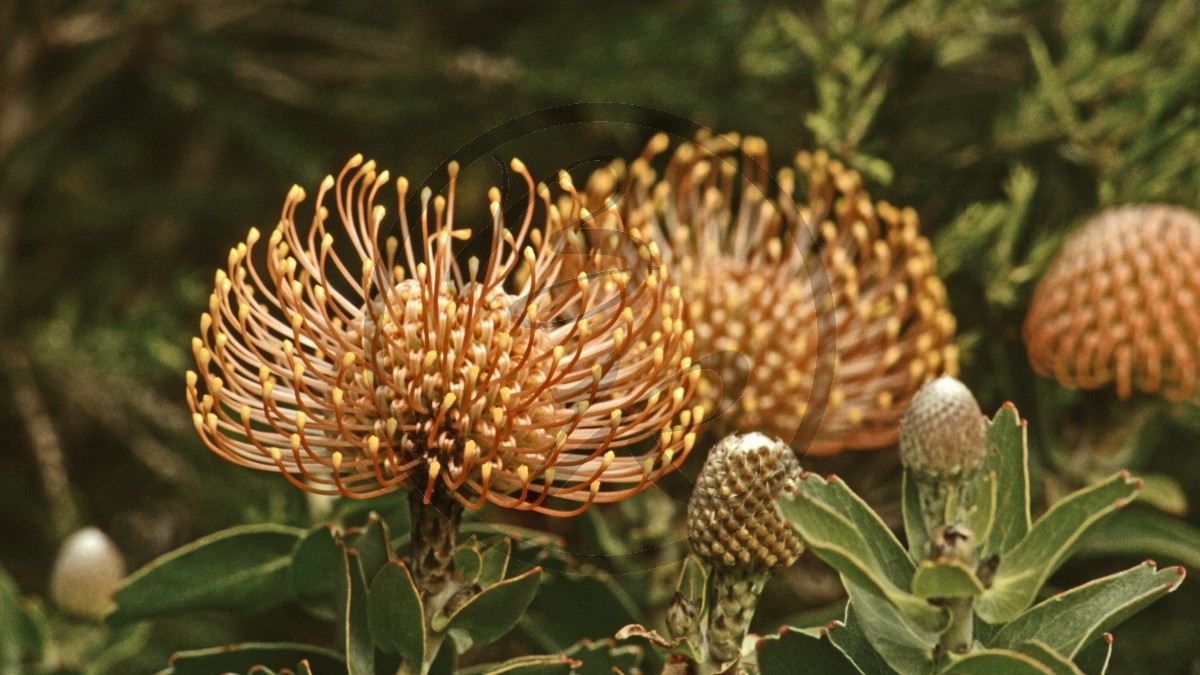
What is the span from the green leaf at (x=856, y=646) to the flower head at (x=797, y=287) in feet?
0.77

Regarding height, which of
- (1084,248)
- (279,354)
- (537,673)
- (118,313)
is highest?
(118,313)

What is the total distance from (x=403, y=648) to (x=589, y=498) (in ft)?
0.47

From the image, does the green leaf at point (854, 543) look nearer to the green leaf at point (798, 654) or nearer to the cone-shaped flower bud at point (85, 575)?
the green leaf at point (798, 654)

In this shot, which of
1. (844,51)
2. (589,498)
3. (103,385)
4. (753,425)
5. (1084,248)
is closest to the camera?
(589,498)

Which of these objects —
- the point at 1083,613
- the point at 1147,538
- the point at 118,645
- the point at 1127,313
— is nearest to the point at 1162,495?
the point at 1147,538

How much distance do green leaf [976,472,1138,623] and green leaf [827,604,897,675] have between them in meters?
0.08

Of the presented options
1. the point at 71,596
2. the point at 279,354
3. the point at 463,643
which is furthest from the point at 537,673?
the point at 71,596

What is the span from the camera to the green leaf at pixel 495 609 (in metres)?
0.76

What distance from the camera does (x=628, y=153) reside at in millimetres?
1130

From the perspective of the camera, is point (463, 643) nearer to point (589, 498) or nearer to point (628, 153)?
point (589, 498)

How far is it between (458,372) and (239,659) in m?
0.25

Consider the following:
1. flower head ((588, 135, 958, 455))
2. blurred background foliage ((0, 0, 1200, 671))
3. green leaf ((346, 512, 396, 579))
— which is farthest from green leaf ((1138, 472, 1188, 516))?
green leaf ((346, 512, 396, 579))

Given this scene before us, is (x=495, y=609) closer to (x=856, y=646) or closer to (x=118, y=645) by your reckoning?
(x=856, y=646)

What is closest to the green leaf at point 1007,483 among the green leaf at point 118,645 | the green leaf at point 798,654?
the green leaf at point 798,654
